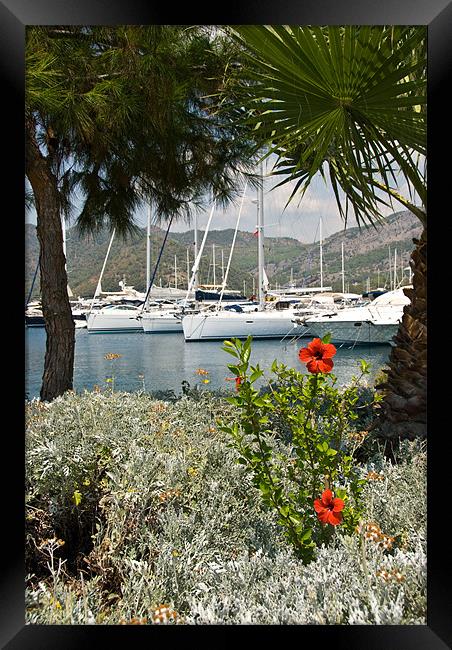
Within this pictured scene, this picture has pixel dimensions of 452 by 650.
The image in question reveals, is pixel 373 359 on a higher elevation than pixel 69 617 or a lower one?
higher

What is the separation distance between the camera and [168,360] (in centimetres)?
232

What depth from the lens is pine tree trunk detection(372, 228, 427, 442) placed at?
7.09ft

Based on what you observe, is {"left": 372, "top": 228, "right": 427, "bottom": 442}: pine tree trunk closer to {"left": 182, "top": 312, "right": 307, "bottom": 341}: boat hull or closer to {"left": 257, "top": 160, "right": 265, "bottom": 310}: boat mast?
{"left": 182, "top": 312, "right": 307, "bottom": 341}: boat hull

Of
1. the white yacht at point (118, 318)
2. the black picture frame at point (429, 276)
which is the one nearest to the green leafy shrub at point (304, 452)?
the black picture frame at point (429, 276)

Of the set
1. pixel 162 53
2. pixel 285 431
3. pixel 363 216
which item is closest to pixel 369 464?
pixel 285 431

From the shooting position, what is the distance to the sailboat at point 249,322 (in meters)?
2.22

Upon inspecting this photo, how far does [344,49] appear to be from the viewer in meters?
1.73

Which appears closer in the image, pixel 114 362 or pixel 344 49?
pixel 344 49

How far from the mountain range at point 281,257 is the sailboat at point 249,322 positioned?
0.23ft

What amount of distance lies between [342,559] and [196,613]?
0.45 m

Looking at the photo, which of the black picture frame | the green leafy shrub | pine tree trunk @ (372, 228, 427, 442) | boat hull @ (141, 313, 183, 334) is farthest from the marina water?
the black picture frame

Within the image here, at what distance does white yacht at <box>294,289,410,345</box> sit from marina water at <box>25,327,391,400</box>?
5cm
